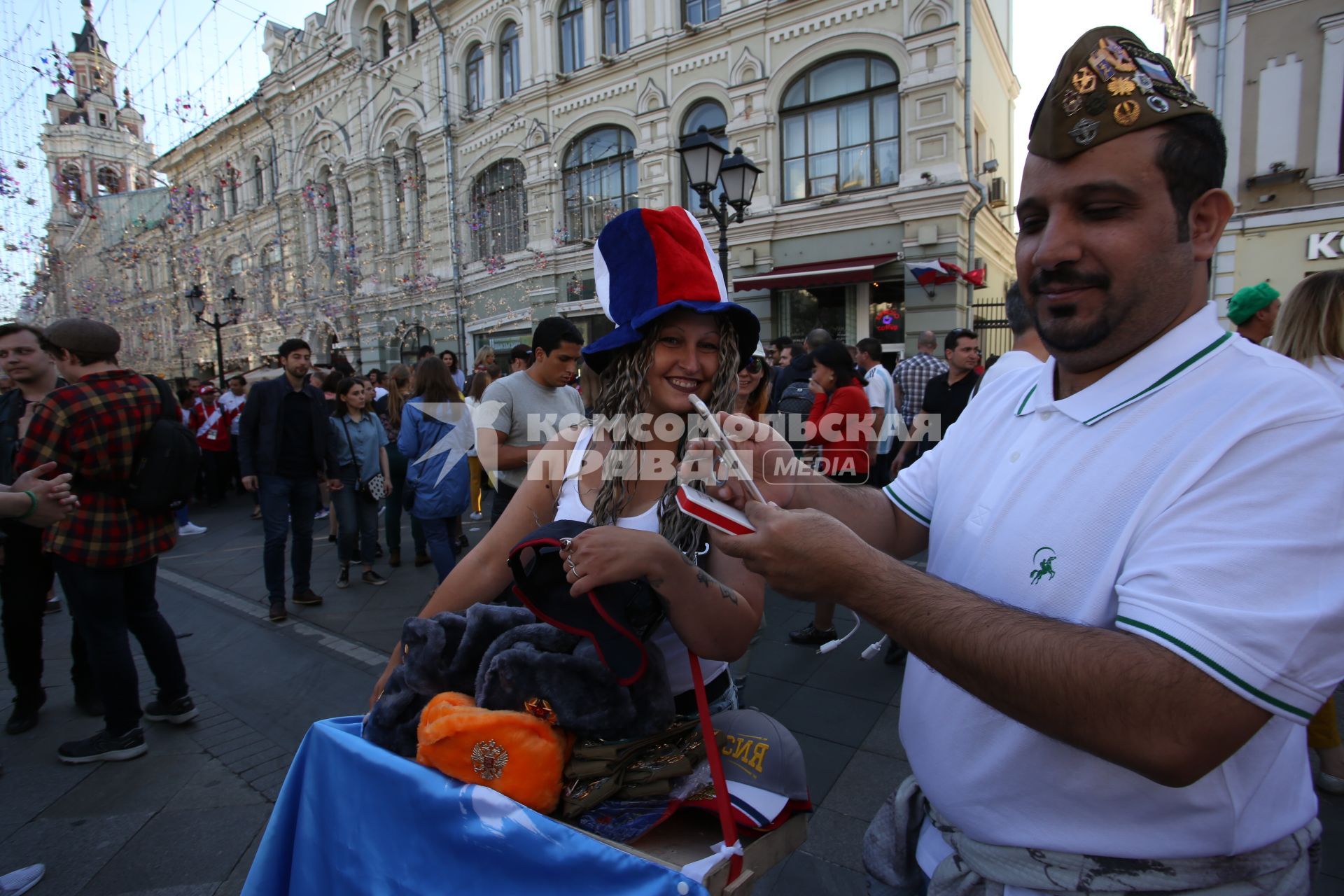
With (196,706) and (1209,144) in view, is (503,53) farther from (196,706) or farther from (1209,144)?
(1209,144)

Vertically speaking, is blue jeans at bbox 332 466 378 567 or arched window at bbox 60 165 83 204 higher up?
arched window at bbox 60 165 83 204

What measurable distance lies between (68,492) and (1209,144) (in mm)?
3808

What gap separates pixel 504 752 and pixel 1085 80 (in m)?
1.46

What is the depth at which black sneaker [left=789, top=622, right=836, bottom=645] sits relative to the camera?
425cm

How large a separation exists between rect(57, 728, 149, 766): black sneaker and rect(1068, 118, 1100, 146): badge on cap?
449 centimetres

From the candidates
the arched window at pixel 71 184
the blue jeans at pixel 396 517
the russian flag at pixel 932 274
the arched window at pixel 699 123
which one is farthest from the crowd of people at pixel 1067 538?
the arched window at pixel 71 184

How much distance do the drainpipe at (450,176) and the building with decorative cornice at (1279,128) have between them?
16.9m

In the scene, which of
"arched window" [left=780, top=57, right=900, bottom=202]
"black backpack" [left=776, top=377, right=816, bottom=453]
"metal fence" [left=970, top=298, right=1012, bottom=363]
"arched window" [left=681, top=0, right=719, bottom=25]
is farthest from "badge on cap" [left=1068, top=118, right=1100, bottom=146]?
"arched window" [left=681, top=0, right=719, bottom=25]

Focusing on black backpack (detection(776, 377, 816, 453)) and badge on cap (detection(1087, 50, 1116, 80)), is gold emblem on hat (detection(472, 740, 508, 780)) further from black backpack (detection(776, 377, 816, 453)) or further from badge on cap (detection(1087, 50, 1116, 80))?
black backpack (detection(776, 377, 816, 453))

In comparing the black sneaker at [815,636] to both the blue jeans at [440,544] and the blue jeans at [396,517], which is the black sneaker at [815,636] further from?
the blue jeans at [396,517]

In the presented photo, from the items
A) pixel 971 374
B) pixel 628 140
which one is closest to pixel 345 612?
pixel 971 374

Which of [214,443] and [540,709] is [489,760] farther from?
[214,443]

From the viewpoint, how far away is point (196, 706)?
378 centimetres

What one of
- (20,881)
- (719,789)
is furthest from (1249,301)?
(20,881)
